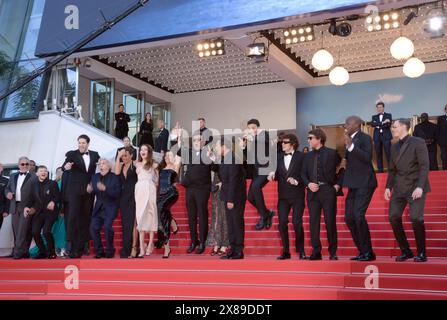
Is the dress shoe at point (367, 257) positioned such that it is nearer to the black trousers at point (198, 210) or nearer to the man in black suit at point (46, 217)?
the black trousers at point (198, 210)

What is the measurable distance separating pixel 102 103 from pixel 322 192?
10.2m

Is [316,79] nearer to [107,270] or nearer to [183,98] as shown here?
[183,98]

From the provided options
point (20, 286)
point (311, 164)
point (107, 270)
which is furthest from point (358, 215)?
point (20, 286)

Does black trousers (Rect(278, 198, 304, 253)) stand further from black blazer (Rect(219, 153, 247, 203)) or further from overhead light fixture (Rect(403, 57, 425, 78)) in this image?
overhead light fixture (Rect(403, 57, 425, 78))

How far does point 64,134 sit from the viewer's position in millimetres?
13680

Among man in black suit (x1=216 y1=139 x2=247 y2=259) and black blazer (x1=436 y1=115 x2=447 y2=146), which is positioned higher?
black blazer (x1=436 y1=115 x2=447 y2=146)

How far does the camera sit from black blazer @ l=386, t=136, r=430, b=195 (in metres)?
6.48

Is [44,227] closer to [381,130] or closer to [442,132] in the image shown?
[381,130]

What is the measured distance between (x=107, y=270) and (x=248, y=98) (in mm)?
11260

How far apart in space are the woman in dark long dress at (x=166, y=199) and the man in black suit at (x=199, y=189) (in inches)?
9.2

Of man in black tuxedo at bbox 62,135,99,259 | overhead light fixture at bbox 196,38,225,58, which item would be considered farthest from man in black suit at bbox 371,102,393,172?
man in black tuxedo at bbox 62,135,99,259

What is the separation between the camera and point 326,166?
7125 millimetres

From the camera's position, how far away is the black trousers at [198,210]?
8.44m

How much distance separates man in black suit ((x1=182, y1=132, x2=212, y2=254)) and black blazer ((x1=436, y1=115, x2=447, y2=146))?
6.00 metres
